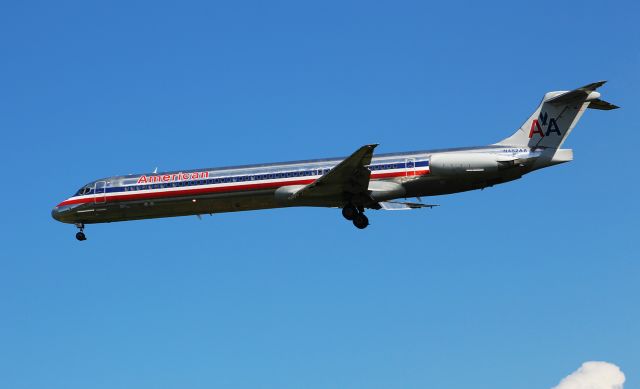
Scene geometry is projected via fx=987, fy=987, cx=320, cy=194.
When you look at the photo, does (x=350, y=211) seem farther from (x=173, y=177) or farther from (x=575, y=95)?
(x=575, y=95)

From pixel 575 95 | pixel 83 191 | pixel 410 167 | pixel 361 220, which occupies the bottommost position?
pixel 361 220

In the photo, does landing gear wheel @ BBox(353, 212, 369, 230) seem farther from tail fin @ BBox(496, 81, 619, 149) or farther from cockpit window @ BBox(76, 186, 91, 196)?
cockpit window @ BBox(76, 186, 91, 196)

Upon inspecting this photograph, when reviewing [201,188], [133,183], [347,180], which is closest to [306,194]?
[347,180]

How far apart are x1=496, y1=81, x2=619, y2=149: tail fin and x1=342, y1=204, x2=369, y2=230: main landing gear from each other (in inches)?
263

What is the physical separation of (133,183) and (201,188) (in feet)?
11.6

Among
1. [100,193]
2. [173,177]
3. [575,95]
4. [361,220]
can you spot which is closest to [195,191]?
[173,177]

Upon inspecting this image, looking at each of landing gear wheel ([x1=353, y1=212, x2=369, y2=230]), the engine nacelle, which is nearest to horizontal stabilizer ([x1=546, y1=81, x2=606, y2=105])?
the engine nacelle

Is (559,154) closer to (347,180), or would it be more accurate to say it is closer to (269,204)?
(347,180)

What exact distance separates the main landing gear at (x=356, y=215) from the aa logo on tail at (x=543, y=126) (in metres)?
7.81

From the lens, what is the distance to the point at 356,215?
1673 inches

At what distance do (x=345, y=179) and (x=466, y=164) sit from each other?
16.2ft

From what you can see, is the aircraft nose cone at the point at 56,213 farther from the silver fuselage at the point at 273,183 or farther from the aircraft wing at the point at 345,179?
the aircraft wing at the point at 345,179

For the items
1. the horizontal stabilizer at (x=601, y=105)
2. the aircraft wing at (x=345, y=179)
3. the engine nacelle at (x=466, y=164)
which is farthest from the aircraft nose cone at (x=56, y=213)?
the horizontal stabilizer at (x=601, y=105)

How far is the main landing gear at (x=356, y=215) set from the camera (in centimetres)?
4244
